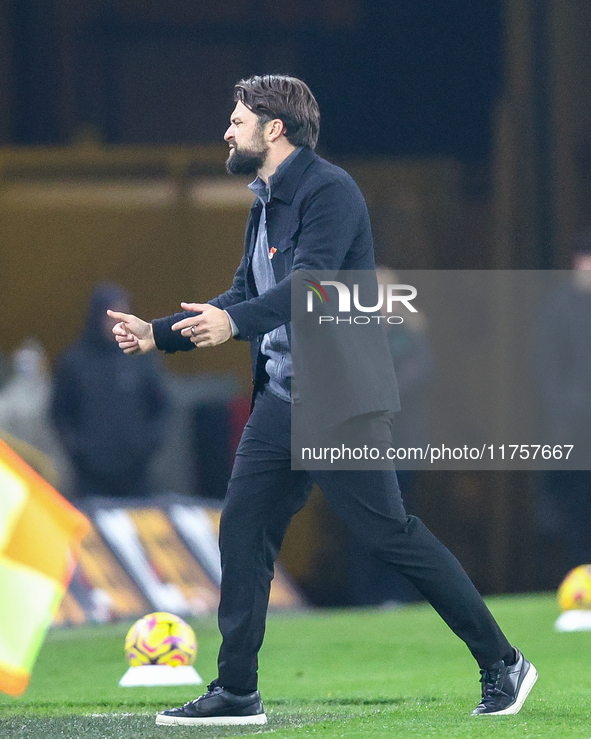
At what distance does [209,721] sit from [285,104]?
205 centimetres

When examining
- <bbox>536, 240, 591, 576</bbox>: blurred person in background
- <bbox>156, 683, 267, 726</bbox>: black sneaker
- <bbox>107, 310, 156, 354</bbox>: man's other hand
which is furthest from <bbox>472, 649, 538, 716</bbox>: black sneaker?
<bbox>536, 240, 591, 576</bbox>: blurred person in background

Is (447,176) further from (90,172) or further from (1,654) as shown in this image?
(1,654)

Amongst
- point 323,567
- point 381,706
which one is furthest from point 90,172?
point 381,706

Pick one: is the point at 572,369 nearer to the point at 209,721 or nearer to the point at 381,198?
the point at 381,198

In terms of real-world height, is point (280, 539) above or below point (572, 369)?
above

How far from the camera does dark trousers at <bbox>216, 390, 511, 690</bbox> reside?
4.94m

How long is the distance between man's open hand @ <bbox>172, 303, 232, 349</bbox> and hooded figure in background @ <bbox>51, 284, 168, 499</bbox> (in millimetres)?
5573

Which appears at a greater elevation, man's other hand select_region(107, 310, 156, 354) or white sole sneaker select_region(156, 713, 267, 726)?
man's other hand select_region(107, 310, 156, 354)

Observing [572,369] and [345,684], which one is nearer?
[345,684]

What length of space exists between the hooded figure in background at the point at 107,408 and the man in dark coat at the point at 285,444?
5.15 meters

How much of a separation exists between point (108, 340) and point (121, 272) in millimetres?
2264

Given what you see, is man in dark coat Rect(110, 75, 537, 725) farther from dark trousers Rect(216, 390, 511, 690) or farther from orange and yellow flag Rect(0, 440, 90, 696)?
orange and yellow flag Rect(0, 440, 90, 696)

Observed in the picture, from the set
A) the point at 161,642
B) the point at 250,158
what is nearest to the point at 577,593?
the point at 161,642

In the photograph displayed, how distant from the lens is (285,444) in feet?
16.5
